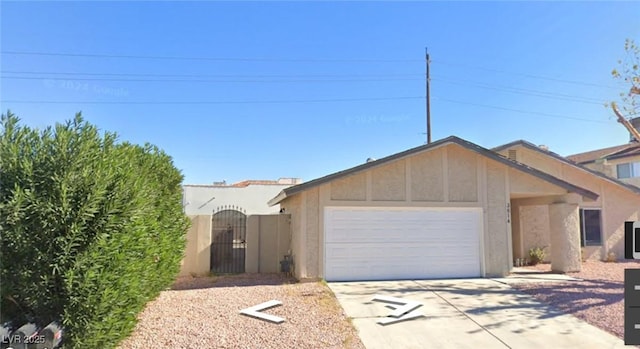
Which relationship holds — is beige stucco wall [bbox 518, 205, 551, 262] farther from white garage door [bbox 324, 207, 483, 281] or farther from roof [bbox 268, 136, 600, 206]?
white garage door [bbox 324, 207, 483, 281]

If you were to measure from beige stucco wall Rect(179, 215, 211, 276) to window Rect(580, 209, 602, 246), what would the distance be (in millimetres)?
15609

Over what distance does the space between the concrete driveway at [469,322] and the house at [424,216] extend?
1429mm

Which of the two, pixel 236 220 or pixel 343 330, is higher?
pixel 236 220

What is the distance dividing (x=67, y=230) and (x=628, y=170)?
3341cm

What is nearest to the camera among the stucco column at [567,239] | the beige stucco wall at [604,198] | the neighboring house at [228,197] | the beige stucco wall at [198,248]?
the stucco column at [567,239]

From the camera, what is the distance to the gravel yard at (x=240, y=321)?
5797 mm

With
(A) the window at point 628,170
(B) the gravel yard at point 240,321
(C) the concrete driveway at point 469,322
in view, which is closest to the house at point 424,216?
(C) the concrete driveway at point 469,322

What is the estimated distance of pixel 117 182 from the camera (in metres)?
4.68

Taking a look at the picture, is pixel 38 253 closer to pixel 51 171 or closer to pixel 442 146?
pixel 51 171

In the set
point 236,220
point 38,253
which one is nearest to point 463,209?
point 236,220

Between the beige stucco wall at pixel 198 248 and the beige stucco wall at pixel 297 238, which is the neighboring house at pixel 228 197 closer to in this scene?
the beige stucco wall at pixel 198 248

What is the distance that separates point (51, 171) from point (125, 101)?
13474 millimetres

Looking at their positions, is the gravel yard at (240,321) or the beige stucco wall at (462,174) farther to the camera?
the beige stucco wall at (462,174)

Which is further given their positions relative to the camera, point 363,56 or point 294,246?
point 363,56
